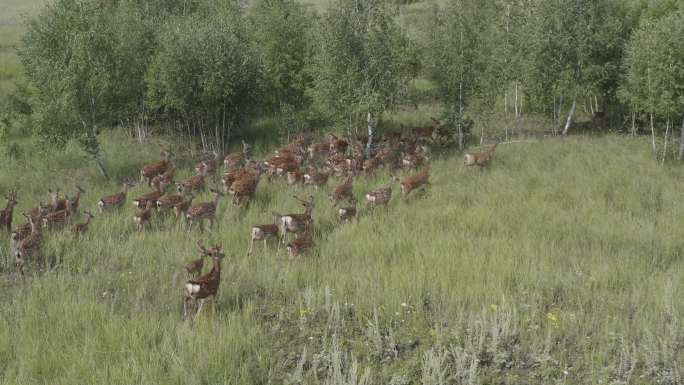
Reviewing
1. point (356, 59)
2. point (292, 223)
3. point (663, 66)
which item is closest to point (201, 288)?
point (292, 223)

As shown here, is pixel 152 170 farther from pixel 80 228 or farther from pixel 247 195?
pixel 80 228

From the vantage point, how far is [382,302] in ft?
25.9

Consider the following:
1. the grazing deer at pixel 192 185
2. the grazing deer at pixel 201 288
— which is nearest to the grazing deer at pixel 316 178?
the grazing deer at pixel 192 185

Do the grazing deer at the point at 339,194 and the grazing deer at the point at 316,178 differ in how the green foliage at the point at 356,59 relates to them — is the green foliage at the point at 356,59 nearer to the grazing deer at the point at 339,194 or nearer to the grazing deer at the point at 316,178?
the grazing deer at the point at 316,178

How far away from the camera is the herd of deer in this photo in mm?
9738

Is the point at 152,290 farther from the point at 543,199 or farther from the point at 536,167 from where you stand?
the point at 536,167

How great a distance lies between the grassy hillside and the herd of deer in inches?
15.4

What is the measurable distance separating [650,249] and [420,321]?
553 centimetres

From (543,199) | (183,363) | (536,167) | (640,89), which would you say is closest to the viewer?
(183,363)

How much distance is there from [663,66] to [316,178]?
12738 mm

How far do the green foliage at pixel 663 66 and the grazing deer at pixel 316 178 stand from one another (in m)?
12.1

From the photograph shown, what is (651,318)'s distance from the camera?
7.31 metres

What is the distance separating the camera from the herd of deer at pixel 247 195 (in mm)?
9738

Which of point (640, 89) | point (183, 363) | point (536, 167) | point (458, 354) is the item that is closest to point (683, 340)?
point (458, 354)
